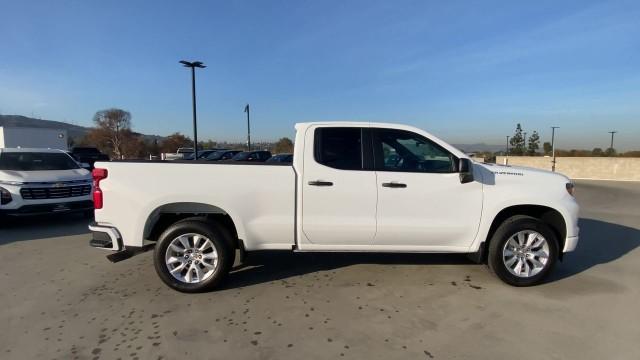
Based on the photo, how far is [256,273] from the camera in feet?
15.7

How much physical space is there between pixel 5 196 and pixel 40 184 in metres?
0.61

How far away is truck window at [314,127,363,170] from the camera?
4.28 metres

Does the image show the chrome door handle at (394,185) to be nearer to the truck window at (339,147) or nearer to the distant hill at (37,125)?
the truck window at (339,147)

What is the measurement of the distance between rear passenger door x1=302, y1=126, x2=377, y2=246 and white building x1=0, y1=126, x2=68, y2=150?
172 ft

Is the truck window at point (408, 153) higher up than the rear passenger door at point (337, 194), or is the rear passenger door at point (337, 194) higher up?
the truck window at point (408, 153)

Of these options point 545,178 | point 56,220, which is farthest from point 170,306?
point 56,220

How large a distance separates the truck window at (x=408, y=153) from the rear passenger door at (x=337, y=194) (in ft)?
0.54

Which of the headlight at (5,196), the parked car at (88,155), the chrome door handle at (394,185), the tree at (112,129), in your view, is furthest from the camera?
the tree at (112,129)

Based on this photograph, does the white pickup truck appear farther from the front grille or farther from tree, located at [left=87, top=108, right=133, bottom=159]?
tree, located at [left=87, top=108, right=133, bottom=159]

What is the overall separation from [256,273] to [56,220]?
6.60 metres

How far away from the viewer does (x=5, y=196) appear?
737cm

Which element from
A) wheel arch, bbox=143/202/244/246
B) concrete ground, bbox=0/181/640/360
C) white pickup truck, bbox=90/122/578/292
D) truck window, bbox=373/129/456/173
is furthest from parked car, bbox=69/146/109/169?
truck window, bbox=373/129/456/173

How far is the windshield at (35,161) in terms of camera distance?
27.2 ft

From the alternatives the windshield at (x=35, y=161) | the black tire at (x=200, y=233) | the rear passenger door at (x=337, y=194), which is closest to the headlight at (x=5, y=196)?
the windshield at (x=35, y=161)
